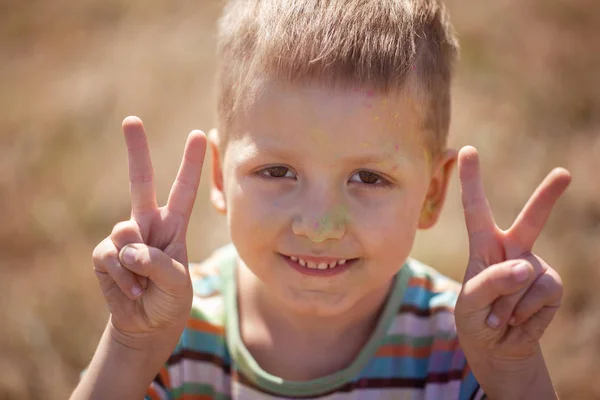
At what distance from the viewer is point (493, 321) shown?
1.83 meters

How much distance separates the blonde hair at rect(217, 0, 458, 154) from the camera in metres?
1.89

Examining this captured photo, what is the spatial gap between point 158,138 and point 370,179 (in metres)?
2.68

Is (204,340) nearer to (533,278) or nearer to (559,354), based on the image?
(533,278)

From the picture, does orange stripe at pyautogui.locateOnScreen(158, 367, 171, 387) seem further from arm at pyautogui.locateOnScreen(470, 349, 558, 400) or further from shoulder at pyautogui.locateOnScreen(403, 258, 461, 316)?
arm at pyautogui.locateOnScreen(470, 349, 558, 400)

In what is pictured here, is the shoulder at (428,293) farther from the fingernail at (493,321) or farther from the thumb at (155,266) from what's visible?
the thumb at (155,266)

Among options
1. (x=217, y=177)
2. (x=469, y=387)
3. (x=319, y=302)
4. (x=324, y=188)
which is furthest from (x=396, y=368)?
(x=217, y=177)

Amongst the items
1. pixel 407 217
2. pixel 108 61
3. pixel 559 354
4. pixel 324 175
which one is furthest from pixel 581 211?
pixel 108 61

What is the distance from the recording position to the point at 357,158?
188 centimetres

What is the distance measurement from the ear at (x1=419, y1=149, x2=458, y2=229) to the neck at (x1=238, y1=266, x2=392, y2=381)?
0.28 meters

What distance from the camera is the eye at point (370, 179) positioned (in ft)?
6.38

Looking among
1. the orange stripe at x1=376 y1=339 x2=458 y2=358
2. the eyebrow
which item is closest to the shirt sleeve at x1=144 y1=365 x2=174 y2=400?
the orange stripe at x1=376 y1=339 x2=458 y2=358

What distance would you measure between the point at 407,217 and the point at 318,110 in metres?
0.37

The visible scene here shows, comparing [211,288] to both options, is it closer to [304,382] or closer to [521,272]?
[304,382]

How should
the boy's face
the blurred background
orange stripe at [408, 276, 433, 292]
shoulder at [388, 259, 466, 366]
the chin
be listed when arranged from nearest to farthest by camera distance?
the boy's face
the chin
shoulder at [388, 259, 466, 366]
orange stripe at [408, 276, 433, 292]
the blurred background
